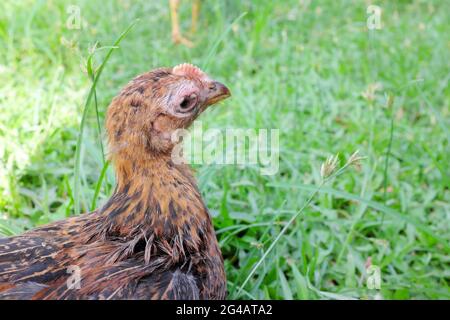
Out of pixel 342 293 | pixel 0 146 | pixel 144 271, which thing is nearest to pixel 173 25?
pixel 0 146

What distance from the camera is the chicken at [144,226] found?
7.23ft

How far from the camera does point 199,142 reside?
399 centimetres

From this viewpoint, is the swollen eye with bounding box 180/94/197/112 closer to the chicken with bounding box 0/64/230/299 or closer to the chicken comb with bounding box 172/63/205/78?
the chicken with bounding box 0/64/230/299

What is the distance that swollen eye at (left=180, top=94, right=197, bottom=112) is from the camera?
2.42 meters

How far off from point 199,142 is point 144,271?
1859 mm

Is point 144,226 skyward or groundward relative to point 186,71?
groundward

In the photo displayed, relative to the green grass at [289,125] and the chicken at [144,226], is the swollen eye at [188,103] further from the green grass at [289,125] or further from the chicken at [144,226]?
the green grass at [289,125]

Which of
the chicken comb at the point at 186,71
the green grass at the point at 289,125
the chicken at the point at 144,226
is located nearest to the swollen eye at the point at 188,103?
the chicken at the point at 144,226

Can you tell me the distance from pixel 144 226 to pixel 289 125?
82.7 inches

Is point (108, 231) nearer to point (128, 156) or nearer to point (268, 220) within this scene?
point (128, 156)

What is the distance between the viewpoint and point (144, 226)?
236cm

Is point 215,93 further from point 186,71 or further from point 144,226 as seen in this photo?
point 144,226

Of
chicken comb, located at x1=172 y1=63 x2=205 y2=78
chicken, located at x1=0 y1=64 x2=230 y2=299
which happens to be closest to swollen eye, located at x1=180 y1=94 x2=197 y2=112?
chicken, located at x1=0 y1=64 x2=230 y2=299

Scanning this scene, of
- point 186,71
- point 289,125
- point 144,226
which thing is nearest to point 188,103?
point 186,71
